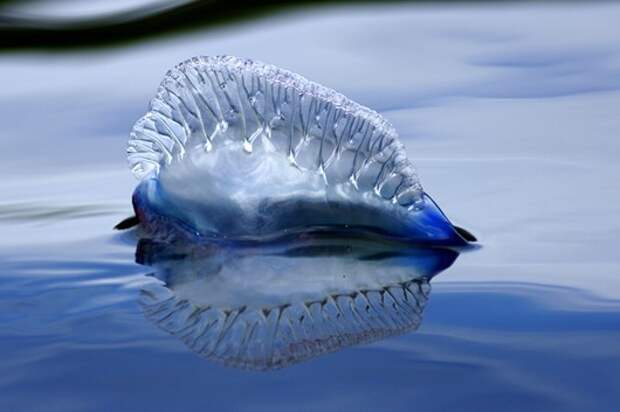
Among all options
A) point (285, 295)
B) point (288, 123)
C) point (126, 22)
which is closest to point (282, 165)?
point (288, 123)

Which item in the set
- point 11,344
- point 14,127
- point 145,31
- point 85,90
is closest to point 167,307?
point 11,344

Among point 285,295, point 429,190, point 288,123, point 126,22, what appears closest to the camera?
point 285,295

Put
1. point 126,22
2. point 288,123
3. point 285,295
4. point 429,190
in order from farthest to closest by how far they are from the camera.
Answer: point 126,22
point 429,190
point 288,123
point 285,295

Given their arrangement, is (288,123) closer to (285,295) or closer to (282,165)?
(282,165)

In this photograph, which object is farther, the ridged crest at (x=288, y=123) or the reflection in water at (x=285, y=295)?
the ridged crest at (x=288, y=123)

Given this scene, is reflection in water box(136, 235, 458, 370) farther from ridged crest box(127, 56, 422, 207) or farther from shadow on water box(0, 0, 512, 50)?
shadow on water box(0, 0, 512, 50)

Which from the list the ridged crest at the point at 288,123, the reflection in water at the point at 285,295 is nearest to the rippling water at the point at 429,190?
the reflection in water at the point at 285,295

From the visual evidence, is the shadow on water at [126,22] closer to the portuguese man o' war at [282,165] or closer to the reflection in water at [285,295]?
the portuguese man o' war at [282,165]
